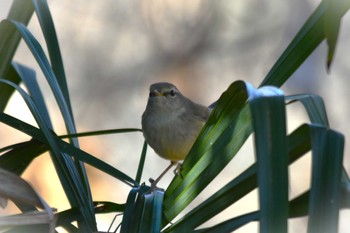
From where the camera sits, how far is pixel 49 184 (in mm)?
5461

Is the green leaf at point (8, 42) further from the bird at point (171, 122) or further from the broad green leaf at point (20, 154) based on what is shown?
the bird at point (171, 122)

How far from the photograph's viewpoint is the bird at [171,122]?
3379mm

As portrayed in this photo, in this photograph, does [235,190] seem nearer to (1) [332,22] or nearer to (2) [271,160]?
(2) [271,160]

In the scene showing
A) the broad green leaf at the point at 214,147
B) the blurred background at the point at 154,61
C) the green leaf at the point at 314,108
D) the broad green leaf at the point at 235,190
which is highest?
the blurred background at the point at 154,61

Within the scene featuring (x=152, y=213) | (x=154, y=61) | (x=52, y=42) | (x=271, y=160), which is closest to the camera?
(x=271, y=160)

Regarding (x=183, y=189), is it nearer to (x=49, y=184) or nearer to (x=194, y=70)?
(x=49, y=184)

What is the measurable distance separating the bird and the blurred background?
1.84 meters

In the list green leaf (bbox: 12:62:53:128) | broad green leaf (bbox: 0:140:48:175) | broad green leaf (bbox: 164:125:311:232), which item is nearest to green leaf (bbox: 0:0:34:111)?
green leaf (bbox: 12:62:53:128)

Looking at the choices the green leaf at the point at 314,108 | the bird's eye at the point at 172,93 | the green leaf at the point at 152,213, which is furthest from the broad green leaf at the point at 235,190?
the bird's eye at the point at 172,93

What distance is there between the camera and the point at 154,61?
19.7 feet

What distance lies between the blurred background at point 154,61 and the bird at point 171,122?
6.04 ft

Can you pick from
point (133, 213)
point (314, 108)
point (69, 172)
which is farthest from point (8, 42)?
point (314, 108)

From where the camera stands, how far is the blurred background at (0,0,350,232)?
5.58m

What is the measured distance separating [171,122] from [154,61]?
2576 millimetres
